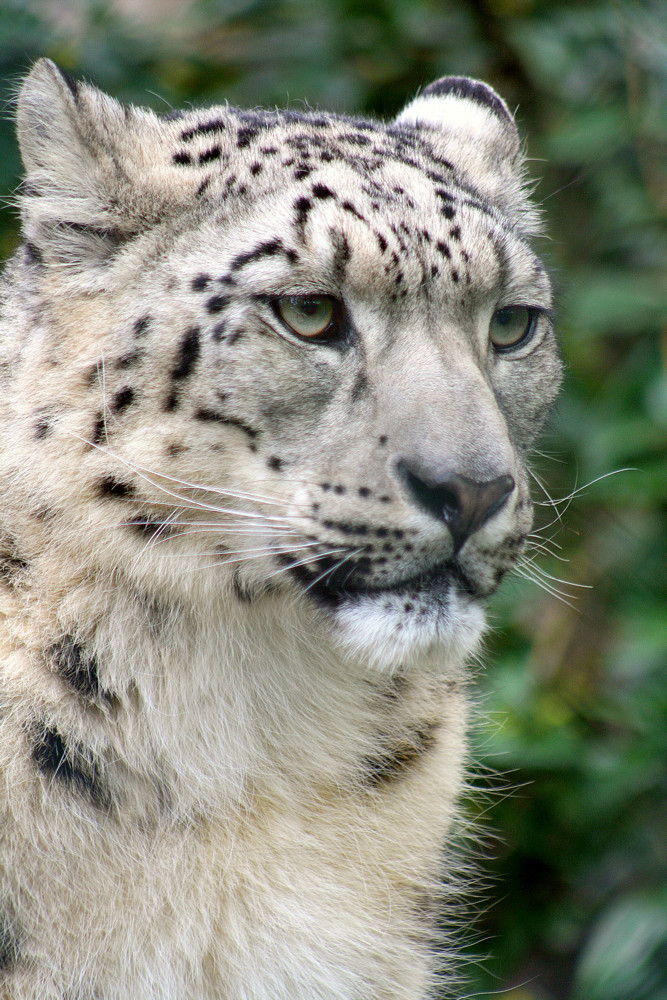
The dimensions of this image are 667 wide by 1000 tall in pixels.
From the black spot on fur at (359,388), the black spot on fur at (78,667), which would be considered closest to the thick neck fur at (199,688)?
the black spot on fur at (78,667)

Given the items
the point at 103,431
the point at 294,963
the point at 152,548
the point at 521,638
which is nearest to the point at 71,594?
the point at 152,548

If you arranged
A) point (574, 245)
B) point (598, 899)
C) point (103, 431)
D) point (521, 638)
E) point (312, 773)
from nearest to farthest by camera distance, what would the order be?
1. point (103, 431)
2. point (312, 773)
3. point (598, 899)
4. point (521, 638)
5. point (574, 245)

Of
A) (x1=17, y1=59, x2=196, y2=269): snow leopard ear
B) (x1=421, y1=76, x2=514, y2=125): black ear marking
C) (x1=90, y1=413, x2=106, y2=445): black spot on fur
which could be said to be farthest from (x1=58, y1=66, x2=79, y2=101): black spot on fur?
(x1=421, y1=76, x2=514, y2=125): black ear marking

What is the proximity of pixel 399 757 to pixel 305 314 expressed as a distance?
1.21m

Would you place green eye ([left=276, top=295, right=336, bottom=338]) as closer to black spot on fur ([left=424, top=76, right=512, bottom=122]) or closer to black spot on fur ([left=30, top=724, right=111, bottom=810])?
black spot on fur ([left=30, top=724, right=111, bottom=810])

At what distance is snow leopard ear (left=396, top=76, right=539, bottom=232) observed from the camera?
312cm

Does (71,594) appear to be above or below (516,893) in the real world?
above

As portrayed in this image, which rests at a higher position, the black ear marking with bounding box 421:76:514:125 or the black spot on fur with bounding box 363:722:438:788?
the black ear marking with bounding box 421:76:514:125

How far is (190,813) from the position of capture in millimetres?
2537

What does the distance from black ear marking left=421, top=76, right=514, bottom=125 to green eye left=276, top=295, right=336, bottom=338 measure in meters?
1.36

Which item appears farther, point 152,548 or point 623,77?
point 623,77

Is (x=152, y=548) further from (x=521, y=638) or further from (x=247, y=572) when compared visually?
(x=521, y=638)

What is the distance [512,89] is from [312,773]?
168 inches

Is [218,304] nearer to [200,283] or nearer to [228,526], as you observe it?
[200,283]
